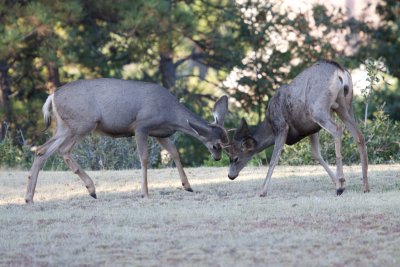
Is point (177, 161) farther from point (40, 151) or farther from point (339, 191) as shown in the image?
point (339, 191)

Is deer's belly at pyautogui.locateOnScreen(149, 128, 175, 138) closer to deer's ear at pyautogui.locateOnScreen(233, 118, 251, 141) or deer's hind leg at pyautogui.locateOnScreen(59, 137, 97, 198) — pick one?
deer's ear at pyautogui.locateOnScreen(233, 118, 251, 141)

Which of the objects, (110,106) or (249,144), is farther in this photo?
(249,144)

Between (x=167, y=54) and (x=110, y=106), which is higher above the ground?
(x=167, y=54)

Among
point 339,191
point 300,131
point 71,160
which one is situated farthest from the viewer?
point 71,160

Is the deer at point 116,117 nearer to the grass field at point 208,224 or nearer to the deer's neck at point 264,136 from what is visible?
the deer's neck at point 264,136

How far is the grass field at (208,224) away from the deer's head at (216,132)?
0.59 m

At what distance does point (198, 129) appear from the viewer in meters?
14.5

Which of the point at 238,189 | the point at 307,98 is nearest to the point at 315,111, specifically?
the point at 307,98

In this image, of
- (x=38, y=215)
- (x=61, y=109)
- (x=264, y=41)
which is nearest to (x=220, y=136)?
(x=61, y=109)

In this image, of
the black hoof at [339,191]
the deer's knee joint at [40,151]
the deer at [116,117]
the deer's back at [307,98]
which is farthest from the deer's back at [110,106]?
the black hoof at [339,191]

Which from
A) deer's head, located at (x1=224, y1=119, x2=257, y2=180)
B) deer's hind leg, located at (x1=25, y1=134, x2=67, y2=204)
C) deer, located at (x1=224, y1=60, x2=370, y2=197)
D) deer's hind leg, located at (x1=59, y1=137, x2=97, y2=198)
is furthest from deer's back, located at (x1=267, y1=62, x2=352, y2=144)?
deer's hind leg, located at (x1=25, y1=134, x2=67, y2=204)

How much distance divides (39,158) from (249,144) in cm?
295

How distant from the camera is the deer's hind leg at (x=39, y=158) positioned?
13.6m

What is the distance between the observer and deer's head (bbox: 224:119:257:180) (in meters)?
14.8
